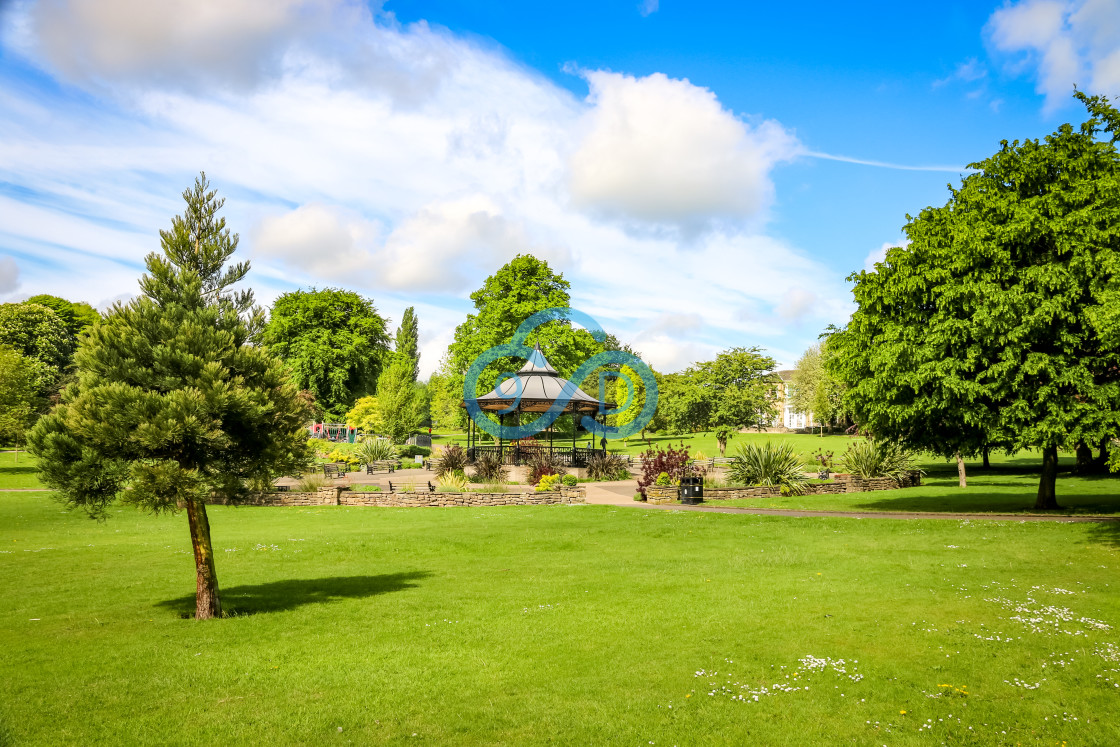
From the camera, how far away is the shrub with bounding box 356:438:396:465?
40.6 metres

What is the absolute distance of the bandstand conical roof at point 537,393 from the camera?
3472cm

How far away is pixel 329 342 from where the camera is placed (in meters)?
61.1

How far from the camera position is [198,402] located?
8.91m

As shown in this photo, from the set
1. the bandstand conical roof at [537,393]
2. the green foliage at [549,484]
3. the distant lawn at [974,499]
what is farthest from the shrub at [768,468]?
the bandstand conical roof at [537,393]

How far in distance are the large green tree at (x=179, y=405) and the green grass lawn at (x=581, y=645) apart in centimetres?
186

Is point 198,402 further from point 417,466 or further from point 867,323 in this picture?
point 417,466

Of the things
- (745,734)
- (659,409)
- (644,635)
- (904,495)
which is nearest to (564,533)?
(644,635)

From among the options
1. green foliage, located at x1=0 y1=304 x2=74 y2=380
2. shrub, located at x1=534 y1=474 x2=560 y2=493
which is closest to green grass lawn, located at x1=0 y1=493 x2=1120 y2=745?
shrub, located at x1=534 y1=474 x2=560 y2=493

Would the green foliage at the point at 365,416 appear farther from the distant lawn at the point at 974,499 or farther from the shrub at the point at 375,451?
the distant lawn at the point at 974,499

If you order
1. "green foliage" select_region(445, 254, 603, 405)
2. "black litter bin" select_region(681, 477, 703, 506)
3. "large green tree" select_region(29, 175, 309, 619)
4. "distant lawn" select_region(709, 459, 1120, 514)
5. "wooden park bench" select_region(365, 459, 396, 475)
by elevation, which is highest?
"green foliage" select_region(445, 254, 603, 405)

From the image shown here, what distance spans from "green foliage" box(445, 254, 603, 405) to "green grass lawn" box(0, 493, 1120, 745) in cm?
3383

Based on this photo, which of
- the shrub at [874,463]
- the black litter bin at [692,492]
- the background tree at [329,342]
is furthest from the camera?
the background tree at [329,342]

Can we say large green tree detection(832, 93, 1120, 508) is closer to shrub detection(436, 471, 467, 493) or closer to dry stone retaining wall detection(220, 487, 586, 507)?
dry stone retaining wall detection(220, 487, 586, 507)

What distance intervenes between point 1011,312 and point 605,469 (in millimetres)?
20158
